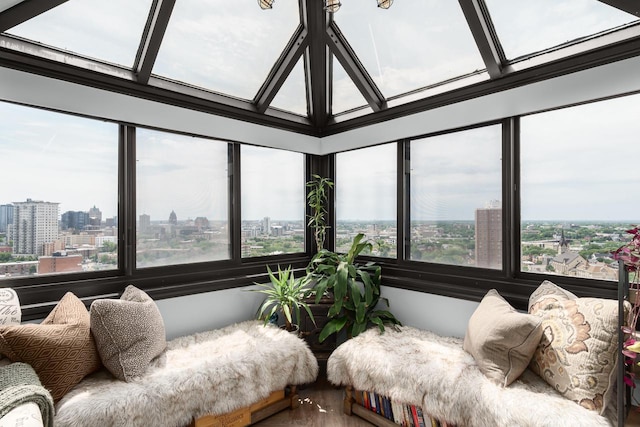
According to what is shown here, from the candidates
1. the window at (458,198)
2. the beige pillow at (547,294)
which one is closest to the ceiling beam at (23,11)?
the window at (458,198)

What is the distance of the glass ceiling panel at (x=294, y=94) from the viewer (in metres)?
3.20

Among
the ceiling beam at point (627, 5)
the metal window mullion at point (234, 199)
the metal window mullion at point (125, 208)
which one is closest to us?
the ceiling beam at point (627, 5)

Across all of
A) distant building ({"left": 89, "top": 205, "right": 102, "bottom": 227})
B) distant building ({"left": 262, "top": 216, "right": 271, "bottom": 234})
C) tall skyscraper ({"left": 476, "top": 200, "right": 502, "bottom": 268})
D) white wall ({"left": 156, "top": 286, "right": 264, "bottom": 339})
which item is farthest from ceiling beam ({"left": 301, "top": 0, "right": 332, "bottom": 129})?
distant building ({"left": 89, "top": 205, "right": 102, "bottom": 227})

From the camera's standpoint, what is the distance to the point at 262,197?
3.39 meters

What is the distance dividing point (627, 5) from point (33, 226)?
145 inches

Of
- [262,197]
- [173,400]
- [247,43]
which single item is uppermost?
[247,43]

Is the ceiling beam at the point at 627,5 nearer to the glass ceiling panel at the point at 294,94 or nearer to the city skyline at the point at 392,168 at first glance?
the city skyline at the point at 392,168

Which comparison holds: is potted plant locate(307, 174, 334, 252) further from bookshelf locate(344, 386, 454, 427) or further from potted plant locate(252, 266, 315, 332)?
bookshelf locate(344, 386, 454, 427)

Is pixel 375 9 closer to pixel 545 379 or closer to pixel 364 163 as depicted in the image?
pixel 364 163

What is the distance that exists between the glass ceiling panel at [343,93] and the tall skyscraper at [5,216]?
265cm

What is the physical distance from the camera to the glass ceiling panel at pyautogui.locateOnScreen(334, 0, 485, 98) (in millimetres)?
2416

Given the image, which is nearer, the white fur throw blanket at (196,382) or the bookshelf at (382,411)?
the white fur throw blanket at (196,382)

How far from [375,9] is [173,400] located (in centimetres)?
288

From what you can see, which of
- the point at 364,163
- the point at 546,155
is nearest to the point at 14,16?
the point at 364,163
